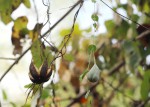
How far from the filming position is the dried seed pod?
3.60 feet

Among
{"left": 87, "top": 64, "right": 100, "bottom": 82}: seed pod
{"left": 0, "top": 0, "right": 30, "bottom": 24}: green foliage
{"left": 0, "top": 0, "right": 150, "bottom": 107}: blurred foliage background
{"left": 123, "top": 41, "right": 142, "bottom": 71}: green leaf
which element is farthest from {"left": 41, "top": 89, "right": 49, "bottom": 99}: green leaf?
{"left": 87, "top": 64, "right": 100, "bottom": 82}: seed pod

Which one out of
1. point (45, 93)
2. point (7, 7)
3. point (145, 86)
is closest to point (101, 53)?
point (145, 86)

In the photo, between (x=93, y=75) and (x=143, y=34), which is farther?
(x=143, y=34)

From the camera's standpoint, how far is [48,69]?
1.11 m

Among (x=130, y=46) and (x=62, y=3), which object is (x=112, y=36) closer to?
(x=130, y=46)

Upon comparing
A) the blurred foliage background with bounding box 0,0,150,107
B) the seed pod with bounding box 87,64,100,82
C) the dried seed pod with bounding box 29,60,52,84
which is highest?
the seed pod with bounding box 87,64,100,82

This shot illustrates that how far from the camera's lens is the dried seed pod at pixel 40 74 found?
110 centimetres

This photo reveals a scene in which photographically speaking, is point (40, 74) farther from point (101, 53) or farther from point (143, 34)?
point (101, 53)

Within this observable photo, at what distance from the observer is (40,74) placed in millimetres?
1099

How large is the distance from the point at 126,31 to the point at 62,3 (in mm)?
660

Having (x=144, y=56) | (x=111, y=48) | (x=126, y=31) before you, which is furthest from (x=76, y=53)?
(x=144, y=56)

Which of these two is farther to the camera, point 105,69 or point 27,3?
point 105,69

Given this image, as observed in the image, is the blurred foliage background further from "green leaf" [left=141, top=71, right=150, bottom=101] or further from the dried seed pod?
the dried seed pod

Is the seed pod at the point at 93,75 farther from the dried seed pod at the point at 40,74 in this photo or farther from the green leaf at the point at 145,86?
the green leaf at the point at 145,86
